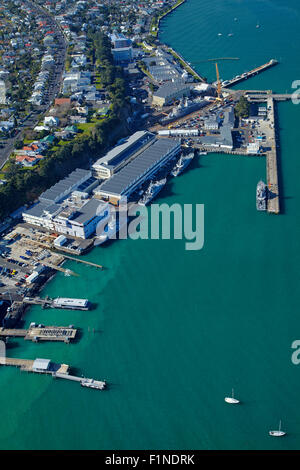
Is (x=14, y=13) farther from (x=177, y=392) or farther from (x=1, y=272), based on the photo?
(x=177, y=392)

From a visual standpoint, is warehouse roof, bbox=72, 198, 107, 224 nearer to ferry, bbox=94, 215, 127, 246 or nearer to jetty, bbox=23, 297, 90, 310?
ferry, bbox=94, 215, 127, 246

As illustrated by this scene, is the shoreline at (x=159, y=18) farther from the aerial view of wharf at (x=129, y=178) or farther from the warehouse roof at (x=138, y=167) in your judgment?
the warehouse roof at (x=138, y=167)

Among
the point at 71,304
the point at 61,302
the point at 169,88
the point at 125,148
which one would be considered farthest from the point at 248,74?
the point at 61,302

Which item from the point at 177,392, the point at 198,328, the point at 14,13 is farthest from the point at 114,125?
the point at 14,13

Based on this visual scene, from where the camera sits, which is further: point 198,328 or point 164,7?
point 164,7
